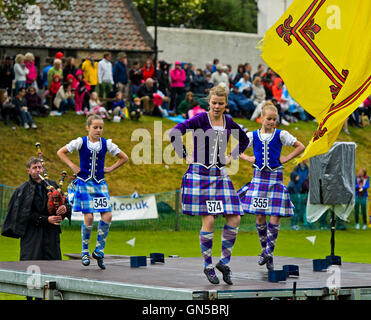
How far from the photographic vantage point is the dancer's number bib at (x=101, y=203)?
39.0ft

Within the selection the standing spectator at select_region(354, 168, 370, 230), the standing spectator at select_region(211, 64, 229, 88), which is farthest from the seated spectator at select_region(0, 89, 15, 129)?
the standing spectator at select_region(354, 168, 370, 230)

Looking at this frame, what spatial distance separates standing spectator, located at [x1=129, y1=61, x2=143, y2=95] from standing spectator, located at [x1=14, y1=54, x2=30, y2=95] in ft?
15.5

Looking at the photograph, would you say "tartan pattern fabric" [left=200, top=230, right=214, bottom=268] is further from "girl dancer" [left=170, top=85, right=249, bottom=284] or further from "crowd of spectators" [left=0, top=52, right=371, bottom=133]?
"crowd of spectators" [left=0, top=52, right=371, bottom=133]

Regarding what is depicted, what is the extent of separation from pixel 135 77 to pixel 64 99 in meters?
3.15

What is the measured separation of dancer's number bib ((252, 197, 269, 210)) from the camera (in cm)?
1206

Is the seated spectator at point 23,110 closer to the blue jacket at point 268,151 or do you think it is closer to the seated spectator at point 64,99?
the seated spectator at point 64,99

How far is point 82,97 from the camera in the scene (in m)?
30.2

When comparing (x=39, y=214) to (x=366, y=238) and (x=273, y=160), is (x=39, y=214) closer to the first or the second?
(x=273, y=160)

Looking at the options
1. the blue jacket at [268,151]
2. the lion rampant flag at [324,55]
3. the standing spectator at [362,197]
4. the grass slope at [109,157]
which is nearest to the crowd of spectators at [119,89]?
the grass slope at [109,157]

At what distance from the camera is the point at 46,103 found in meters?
30.2

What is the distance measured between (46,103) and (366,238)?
1220cm

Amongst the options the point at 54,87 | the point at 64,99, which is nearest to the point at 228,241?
the point at 54,87

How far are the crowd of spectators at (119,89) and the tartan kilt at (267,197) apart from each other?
16.5 metres

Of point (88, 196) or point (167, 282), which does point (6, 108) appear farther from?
point (167, 282)
